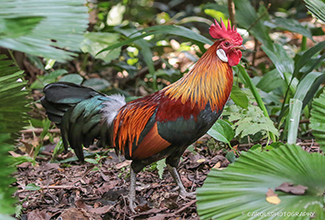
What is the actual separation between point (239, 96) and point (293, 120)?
20.7 inches

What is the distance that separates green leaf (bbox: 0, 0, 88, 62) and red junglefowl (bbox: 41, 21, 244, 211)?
51.7 inches

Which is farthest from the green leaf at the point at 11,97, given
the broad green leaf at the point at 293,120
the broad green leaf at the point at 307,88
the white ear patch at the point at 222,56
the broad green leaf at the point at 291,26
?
the broad green leaf at the point at 291,26

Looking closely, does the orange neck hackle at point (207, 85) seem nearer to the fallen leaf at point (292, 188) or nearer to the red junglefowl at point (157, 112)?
the red junglefowl at point (157, 112)

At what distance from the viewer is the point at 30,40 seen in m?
0.97

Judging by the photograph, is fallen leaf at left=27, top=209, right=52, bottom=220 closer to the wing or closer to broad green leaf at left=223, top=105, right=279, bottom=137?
the wing

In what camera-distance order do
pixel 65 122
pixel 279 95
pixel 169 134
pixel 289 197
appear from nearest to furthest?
1. pixel 289 197
2. pixel 169 134
3. pixel 65 122
4. pixel 279 95

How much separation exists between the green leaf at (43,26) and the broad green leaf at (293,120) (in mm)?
1727

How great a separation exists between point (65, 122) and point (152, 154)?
82 centimetres

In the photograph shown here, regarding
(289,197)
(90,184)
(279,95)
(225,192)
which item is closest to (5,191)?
(225,192)

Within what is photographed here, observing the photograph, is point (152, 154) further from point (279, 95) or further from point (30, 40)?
point (279, 95)

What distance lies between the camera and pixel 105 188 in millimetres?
2854

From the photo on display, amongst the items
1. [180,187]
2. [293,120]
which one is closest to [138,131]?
[180,187]

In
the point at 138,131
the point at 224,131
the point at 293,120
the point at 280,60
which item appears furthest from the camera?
the point at 280,60

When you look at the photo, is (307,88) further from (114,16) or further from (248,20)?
(114,16)
